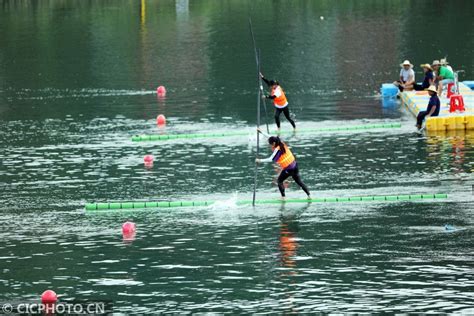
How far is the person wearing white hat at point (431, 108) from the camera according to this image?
44.4 meters

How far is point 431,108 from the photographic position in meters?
44.8

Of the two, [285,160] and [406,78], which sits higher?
[406,78]

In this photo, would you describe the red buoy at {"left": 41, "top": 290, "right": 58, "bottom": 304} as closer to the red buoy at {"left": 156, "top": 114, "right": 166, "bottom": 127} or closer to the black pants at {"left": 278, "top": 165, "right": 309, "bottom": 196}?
the black pants at {"left": 278, "top": 165, "right": 309, "bottom": 196}

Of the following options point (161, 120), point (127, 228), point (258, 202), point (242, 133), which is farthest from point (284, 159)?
point (161, 120)

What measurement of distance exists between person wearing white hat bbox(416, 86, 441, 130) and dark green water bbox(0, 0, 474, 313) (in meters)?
0.81

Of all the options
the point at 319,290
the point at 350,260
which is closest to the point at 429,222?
the point at 350,260

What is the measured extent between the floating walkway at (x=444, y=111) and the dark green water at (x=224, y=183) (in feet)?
2.51

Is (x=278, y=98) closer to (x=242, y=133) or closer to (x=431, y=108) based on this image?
(x=242, y=133)

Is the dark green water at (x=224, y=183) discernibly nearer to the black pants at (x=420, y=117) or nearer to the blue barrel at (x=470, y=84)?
the black pants at (x=420, y=117)

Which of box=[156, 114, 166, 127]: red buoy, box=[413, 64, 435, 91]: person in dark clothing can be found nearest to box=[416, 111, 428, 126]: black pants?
box=[413, 64, 435, 91]: person in dark clothing

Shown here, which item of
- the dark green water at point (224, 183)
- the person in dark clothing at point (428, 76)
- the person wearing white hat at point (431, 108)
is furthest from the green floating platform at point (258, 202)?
the person in dark clothing at point (428, 76)

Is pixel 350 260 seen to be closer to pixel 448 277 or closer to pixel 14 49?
pixel 448 277

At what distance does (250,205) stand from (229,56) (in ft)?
127

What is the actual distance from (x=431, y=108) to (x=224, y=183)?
11.5 m
